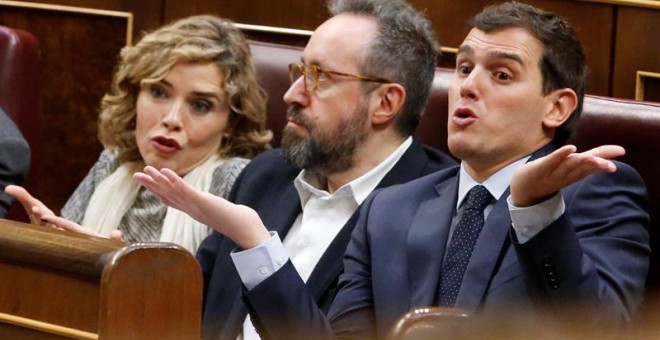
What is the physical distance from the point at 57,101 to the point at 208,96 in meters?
0.55

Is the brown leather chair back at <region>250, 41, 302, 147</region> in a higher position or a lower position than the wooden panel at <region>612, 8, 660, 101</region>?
lower

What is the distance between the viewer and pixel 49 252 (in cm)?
98

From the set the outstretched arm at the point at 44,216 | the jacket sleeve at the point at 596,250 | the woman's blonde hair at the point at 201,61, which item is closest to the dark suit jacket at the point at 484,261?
the jacket sleeve at the point at 596,250

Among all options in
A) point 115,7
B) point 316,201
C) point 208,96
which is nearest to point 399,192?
point 316,201

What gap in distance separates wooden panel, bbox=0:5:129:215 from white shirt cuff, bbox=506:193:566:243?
3.71ft

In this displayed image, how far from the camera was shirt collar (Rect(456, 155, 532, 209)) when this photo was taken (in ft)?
4.09

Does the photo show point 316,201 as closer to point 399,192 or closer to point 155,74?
point 399,192

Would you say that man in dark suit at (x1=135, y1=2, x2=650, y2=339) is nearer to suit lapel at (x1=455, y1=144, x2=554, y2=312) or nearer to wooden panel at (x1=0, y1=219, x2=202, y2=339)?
suit lapel at (x1=455, y1=144, x2=554, y2=312)

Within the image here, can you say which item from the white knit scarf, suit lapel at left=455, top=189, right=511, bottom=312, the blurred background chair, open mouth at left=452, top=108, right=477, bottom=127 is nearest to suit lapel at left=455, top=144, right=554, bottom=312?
suit lapel at left=455, top=189, right=511, bottom=312

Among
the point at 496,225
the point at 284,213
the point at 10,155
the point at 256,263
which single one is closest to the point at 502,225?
the point at 496,225

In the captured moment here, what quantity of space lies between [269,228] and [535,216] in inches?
18.2

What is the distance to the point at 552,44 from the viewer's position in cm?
129

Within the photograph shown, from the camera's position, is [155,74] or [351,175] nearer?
[351,175]

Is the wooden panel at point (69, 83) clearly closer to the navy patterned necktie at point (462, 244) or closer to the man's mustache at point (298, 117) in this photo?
the man's mustache at point (298, 117)
